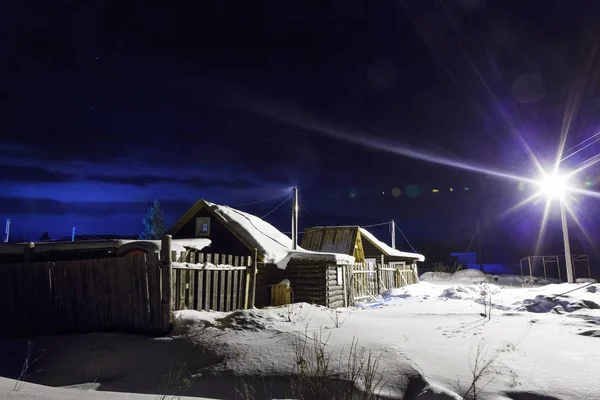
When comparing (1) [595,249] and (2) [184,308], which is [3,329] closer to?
(2) [184,308]

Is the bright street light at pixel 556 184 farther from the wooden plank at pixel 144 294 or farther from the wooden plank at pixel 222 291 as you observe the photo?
the wooden plank at pixel 144 294

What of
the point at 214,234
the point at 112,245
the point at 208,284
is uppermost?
the point at 214,234

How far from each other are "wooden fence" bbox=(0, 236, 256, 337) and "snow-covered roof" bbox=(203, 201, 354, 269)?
6154 millimetres

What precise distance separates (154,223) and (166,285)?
43.7 m

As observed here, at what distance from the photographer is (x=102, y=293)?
881 centimetres

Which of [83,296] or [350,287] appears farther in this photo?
[350,287]

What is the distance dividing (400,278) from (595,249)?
2520 cm

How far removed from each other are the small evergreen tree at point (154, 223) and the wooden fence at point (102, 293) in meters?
40.0

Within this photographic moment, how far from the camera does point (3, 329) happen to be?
9.46m

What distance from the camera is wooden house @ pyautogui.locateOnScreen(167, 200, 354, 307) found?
17.1 meters

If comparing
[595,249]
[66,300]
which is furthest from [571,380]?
[595,249]

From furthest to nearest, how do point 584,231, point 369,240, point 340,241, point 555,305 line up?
1. point 584,231
2. point 369,240
3. point 340,241
4. point 555,305

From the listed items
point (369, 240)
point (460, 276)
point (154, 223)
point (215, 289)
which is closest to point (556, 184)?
point (369, 240)

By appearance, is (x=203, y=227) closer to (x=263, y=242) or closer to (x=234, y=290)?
(x=263, y=242)
